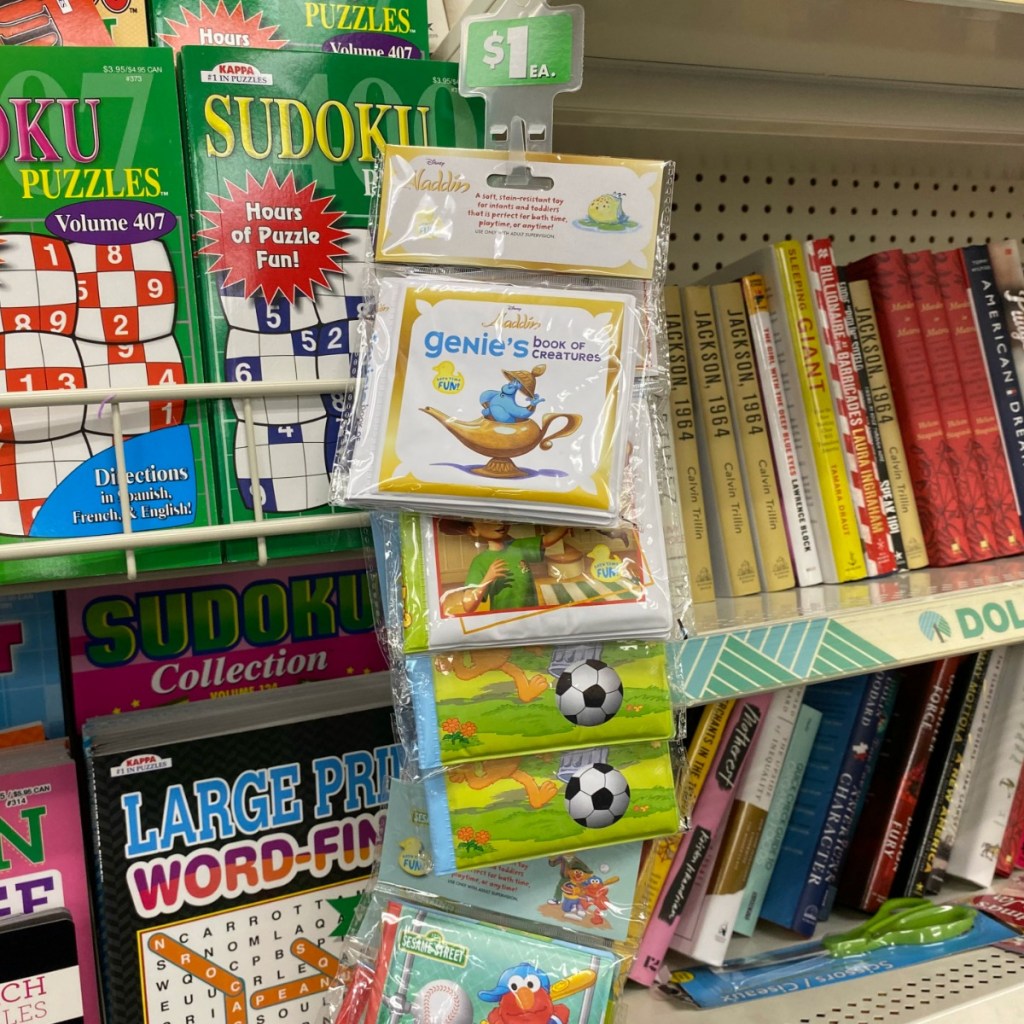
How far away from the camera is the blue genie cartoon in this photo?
2.05ft

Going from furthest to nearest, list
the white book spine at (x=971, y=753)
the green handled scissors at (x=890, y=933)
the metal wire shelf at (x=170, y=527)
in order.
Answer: the white book spine at (x=971, y=753), the green handled scissors at (x=890, y=933), the metal wire shelf at (x=170, y=527)

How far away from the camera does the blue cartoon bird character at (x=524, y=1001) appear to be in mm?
679

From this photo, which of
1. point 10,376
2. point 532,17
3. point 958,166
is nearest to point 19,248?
point 10,376

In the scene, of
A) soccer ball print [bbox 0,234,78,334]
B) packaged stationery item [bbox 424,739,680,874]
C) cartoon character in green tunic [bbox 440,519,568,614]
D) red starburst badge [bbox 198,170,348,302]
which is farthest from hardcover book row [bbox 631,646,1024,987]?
soccer ball print [bbox 0,234,78,334]

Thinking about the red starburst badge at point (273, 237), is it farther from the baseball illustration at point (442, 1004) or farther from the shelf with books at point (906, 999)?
the shelf with books at point (906, 999)

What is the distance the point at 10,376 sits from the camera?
0.62m

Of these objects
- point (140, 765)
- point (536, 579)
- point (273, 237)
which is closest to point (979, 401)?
point (536, 579)

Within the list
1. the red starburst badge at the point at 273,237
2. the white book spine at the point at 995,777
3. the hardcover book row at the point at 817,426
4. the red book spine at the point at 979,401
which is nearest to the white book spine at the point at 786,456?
the hardcover book row at the point at 817,426

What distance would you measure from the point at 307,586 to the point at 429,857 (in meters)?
0.30

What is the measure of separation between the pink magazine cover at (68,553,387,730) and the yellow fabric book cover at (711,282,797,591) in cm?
39

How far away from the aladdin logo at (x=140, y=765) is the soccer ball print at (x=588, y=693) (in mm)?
346

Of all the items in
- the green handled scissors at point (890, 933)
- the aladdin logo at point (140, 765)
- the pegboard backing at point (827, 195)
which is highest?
the pegboard backing at point (827, 195)

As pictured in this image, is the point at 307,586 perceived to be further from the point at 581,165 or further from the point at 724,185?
the point at 724,185

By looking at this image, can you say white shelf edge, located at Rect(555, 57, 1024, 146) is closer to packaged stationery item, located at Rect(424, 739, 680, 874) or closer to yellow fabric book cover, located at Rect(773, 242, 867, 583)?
yellow fabric book cover, located at Rect(773, 242, 867, 583)
